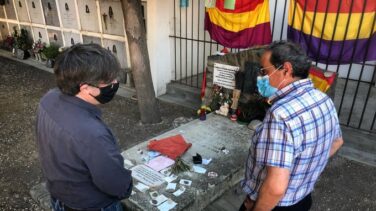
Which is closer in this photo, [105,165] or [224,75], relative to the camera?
[105,165]

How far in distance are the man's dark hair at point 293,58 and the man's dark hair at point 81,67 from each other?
3.13 ft

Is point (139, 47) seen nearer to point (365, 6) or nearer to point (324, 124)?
point (365, 6)

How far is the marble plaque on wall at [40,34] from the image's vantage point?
8.82 meters

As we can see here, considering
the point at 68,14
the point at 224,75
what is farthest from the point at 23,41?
the point at 224,75

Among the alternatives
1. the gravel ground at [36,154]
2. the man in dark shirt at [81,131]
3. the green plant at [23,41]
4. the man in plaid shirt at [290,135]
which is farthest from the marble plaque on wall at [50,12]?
the man in plaid shirt at [290,135]

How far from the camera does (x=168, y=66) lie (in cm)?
632

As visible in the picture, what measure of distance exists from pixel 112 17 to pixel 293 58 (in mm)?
5675

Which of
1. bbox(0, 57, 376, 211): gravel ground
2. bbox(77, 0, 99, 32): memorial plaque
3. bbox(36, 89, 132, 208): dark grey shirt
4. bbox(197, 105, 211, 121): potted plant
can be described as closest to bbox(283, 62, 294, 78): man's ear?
bbox(36, 89, 132, 208): dark grey shirt

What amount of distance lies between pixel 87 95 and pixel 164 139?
1.95 meters

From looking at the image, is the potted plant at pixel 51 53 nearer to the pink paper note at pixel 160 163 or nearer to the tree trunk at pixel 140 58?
the tree trunk at pixel 140 58

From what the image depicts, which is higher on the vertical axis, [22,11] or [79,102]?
[79,102]

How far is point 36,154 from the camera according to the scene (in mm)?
4242

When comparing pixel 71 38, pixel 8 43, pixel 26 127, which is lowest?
pixel 26 127

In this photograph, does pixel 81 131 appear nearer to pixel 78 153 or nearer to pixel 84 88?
pixel 78 153
